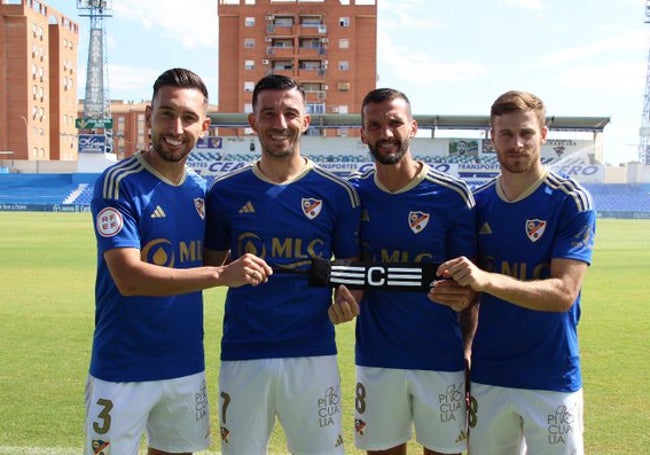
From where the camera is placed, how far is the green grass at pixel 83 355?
187 inches

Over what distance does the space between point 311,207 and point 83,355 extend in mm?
4308

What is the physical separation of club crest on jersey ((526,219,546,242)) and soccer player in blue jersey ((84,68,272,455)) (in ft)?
5.11

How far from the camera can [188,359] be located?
3404 mm

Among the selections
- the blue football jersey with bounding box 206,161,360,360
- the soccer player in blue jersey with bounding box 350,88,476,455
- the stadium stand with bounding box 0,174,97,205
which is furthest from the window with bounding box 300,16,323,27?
the blue football jersey with bounding box 206,161,360,360

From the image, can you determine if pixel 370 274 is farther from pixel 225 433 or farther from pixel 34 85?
pixel 34 85

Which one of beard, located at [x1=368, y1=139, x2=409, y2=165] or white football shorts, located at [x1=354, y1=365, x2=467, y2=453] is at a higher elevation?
beard, located at [x1=368, y1=139, x2=409, y2=165]

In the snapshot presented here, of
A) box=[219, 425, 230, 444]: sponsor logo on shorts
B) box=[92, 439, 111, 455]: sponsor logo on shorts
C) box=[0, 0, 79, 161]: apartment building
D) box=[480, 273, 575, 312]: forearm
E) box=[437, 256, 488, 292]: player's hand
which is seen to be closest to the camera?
box=[437, 256, 488, 292]: player's hand

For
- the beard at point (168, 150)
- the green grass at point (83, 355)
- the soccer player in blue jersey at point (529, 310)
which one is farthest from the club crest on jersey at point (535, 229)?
the green grass at point (83, 355)

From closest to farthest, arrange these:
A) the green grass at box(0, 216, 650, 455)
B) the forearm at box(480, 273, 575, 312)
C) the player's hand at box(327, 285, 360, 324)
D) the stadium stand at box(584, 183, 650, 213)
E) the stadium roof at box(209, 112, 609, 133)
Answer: the forearm at box(480, 273, 575, 312) < the player's hand at box(327, 285, 360, 324) < the green grass at box(0, 216, 650, 455) < the stadium stand at box(584, 183, 650, 213) < the stadium roof at box(209, 112, 609, 133)

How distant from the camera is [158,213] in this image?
3.33 metres

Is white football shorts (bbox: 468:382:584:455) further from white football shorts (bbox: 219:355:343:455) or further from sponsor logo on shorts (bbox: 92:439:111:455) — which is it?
sponsor logo on shorts (bbox: 92:439:111:455)

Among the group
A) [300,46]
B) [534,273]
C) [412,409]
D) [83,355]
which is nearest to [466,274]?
[534,273]

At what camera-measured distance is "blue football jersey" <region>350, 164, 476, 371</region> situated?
11.6 feet

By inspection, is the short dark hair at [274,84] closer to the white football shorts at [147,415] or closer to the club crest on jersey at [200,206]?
the club crest on jersey at [200,206]
